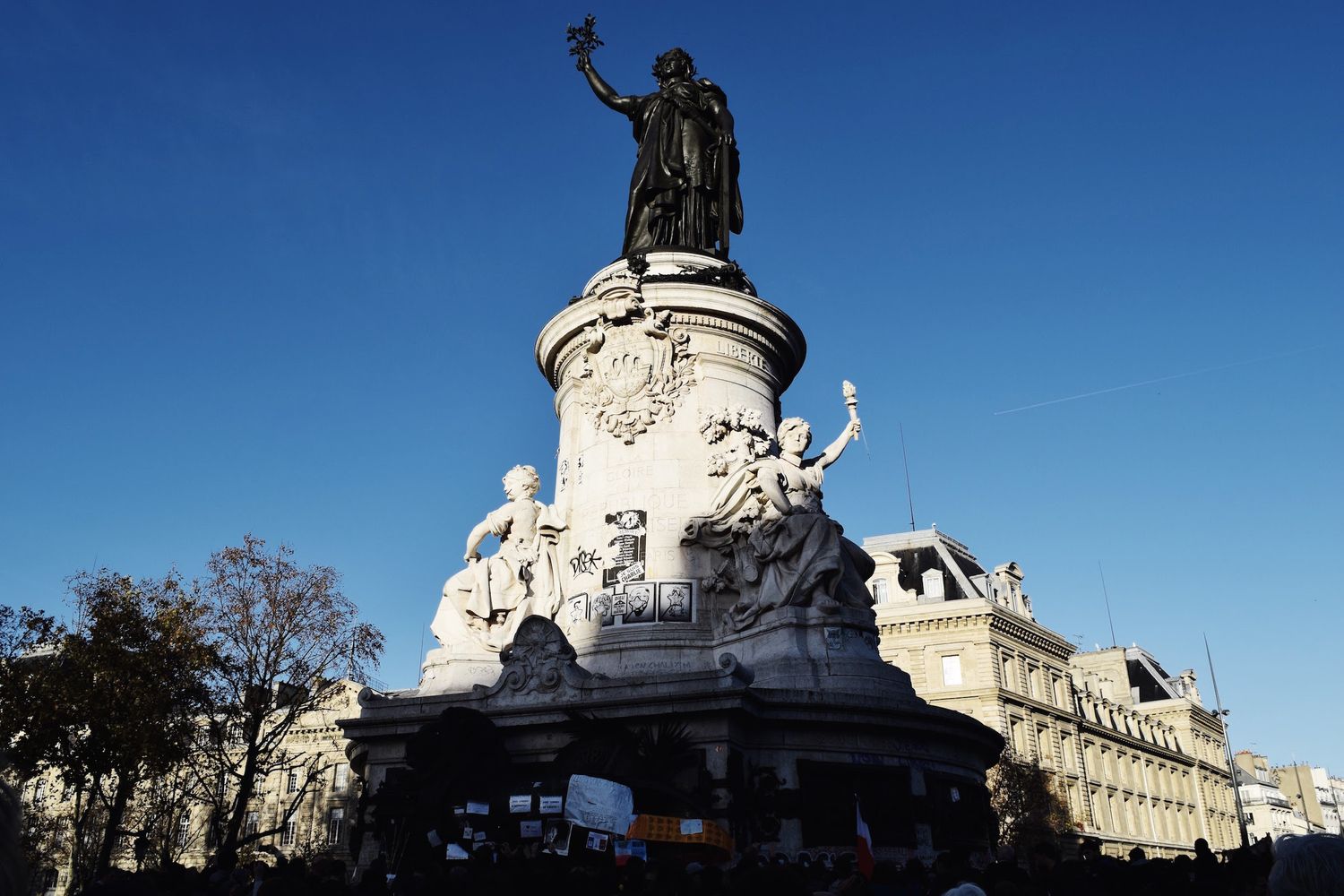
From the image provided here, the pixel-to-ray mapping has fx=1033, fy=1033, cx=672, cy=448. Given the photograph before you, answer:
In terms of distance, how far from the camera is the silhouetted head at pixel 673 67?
76.4ft

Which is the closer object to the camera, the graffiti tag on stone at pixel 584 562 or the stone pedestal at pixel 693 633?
the stone pedestal at pixel 693 633

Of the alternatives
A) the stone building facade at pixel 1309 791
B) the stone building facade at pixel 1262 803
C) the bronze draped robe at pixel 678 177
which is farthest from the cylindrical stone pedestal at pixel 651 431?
the stone building facade at pixel 1309 791

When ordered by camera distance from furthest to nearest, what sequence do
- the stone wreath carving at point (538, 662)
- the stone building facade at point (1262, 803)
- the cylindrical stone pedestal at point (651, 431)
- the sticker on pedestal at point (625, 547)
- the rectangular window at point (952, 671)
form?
the stone building facade at point (1262, 803) → the rectangular window at point (952, 671) → the sticker on pedestal at point (625, 547) → the cylindrical stone pedestal at point (651, 431) → the stone wreath carving at point (538, 662)

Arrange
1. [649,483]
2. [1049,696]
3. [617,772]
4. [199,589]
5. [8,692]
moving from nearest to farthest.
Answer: [617,772] < [649,483] < [8,692] < [199,589] < [1049,696]

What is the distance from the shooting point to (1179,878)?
25.6ft

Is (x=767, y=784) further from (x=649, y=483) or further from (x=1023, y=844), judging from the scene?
(x=1023, y=844)

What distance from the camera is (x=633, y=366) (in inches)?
709

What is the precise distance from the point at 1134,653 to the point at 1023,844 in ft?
121

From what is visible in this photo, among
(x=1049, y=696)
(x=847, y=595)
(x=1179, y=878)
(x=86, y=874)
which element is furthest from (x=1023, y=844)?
(x=1179, y=878)

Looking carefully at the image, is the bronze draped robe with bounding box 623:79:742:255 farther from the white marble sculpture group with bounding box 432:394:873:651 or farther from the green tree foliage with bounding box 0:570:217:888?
the green tree foliage with bounding box 0:570:217:888

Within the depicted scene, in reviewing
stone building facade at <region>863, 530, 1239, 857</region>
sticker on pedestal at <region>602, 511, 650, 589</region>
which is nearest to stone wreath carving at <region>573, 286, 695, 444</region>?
sticker on pedestal at <region>602, 511, 650, 589</region>

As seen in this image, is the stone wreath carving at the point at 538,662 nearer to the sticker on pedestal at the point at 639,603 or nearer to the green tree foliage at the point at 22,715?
the sticker on pedestal at the point at 639,603

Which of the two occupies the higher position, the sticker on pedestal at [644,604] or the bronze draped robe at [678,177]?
the bronze draped robe at [678,177]

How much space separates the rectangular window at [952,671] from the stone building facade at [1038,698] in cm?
5
